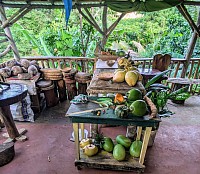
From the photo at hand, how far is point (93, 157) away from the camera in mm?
2002

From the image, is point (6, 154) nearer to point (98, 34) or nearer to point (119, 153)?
point (119, 153)

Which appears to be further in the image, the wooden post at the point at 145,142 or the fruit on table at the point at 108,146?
the fruit on table at the point at 108,146

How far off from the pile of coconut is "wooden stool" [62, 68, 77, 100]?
53cm

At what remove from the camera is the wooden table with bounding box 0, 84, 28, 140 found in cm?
201

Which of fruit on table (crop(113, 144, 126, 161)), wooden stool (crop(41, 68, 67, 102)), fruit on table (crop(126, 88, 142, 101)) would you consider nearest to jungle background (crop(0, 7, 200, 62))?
wooden stool (crop(41, 68, 67, 102))

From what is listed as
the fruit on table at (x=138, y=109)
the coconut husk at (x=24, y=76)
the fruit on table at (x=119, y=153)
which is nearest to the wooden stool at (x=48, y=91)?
the coconut husk at (x=24, y=76)

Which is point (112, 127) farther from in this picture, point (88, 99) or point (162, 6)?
point (162, 6)

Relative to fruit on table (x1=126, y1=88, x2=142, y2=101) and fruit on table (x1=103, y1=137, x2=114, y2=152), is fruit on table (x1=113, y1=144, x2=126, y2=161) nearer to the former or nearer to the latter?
fruit on table (x1=103, y1=137, x2=114, y2=152)

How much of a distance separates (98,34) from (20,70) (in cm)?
345

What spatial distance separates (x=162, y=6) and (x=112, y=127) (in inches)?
107

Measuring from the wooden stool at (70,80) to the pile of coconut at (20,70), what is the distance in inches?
20.7

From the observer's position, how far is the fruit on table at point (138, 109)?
166 cm

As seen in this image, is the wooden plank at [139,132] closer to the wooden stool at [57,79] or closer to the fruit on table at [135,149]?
the fruit on table at [135,149]

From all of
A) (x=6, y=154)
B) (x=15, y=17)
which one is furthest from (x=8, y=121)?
(x=15, y=17)
